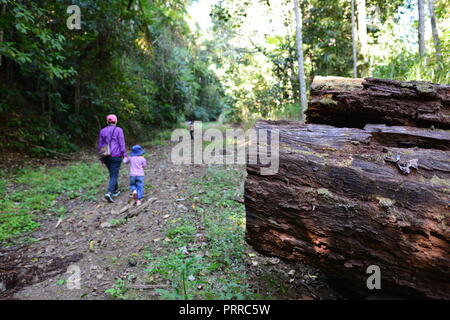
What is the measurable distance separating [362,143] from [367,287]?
4.68 feet

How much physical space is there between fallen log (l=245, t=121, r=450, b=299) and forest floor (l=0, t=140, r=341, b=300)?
70 centimetres

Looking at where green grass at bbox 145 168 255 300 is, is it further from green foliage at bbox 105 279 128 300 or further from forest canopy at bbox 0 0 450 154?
forest canopy at bbox 0 0 450 154

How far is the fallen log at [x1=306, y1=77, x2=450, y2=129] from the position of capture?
290cm

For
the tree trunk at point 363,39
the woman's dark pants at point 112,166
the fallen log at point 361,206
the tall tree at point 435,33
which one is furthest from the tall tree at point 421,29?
the woman's dark pants at point 112,166

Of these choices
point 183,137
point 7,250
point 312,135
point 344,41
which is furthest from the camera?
point 183,137

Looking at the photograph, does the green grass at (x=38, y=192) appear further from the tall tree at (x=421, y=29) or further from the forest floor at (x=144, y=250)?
the tall tree at (x=421, y=29)

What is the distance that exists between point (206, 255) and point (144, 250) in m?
1.04

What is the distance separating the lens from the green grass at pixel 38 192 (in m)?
5.14

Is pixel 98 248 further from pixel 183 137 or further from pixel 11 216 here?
pixel 183 137

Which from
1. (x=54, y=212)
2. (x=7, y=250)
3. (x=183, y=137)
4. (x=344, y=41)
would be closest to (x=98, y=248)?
(x=7, y=250)

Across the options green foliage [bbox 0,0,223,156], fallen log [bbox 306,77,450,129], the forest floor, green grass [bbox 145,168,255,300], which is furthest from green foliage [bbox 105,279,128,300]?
green foliage [bbox 0,0,223,156]

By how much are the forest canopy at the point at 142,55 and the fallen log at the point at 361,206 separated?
4377mm

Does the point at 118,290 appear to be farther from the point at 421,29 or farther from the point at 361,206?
the point at 421,29
